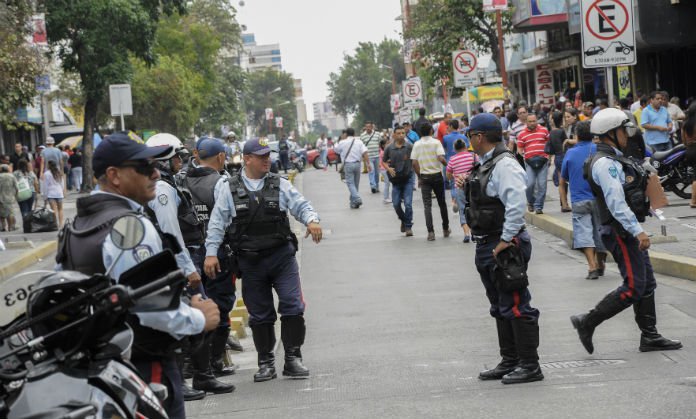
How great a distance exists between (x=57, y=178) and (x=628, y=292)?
19.3 metres

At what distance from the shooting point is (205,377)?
27.8ft

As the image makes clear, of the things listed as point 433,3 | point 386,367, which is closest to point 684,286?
point 386,367

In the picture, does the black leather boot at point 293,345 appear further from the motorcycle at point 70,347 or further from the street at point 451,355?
the motorcycle at point 70,347

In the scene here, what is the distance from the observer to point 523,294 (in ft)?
26.3

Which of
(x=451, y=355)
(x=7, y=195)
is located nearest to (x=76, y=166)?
(x=7, y=195)

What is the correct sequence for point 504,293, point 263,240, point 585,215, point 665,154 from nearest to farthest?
1. point 504,293
2. point 263,240
3. point 585,215
4. point 665,154

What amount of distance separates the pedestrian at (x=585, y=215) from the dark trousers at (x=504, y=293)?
501 centimetres

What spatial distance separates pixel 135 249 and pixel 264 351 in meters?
4.47

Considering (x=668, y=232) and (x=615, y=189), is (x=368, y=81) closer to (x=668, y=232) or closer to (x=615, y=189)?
(x=668, y=232)

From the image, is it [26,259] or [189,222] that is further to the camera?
[26,259]

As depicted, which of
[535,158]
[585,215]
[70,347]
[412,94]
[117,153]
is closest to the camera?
[70,347]

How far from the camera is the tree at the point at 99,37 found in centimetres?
3753

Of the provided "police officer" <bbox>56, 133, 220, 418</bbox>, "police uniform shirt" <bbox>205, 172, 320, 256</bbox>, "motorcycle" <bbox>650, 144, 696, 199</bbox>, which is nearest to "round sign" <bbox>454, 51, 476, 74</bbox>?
"motorcycle" <bbox>650, 144, 696, 199</bbox>

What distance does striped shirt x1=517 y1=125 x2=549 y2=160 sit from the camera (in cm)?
1942
